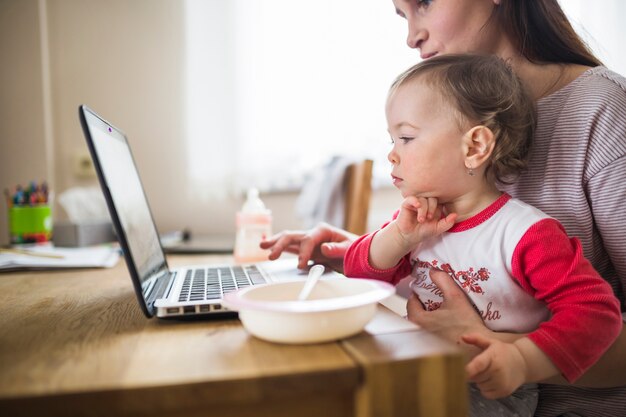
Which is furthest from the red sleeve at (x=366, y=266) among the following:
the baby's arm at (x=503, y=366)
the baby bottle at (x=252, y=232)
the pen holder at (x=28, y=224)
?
the pen holder at (x=28, y=224)

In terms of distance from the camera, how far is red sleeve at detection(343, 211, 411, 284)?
82cm

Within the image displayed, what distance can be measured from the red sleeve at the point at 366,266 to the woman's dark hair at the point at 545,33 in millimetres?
482

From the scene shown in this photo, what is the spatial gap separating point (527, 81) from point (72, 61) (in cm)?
215

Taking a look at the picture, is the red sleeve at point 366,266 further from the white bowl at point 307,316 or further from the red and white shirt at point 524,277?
the white bowl at point 307,316

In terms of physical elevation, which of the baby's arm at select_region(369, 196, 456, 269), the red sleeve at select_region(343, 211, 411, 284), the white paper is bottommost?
the white paper

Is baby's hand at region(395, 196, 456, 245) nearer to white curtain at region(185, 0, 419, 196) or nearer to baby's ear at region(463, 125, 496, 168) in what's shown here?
baby's ear at region(463, 125, 496, 168)

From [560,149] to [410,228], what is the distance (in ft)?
1.01

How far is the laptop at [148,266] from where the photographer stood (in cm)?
58

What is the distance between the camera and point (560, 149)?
0.81 m

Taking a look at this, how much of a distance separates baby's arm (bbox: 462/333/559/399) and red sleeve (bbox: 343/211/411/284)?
0.94 feet

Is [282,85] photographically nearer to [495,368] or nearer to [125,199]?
[125,199]

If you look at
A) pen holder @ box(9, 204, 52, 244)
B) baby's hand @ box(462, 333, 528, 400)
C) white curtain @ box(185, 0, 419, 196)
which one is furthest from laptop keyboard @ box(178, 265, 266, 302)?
white curtain @ box(185, 0, 419, 196)

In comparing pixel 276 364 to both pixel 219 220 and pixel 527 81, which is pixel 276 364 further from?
pixel 219 220

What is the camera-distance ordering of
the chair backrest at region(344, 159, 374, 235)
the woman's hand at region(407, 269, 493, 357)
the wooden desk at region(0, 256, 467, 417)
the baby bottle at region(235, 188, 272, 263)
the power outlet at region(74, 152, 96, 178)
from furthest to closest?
the power outlet at region(74, 152, 96, 178), the chair backrest at region(344, 159, 374, 235), the baby bottle at region(235, 188, 272, 263), the woman's hand at region(407, 269, 493, 357), the wooden desk at region(0, 256, 467, 417)
